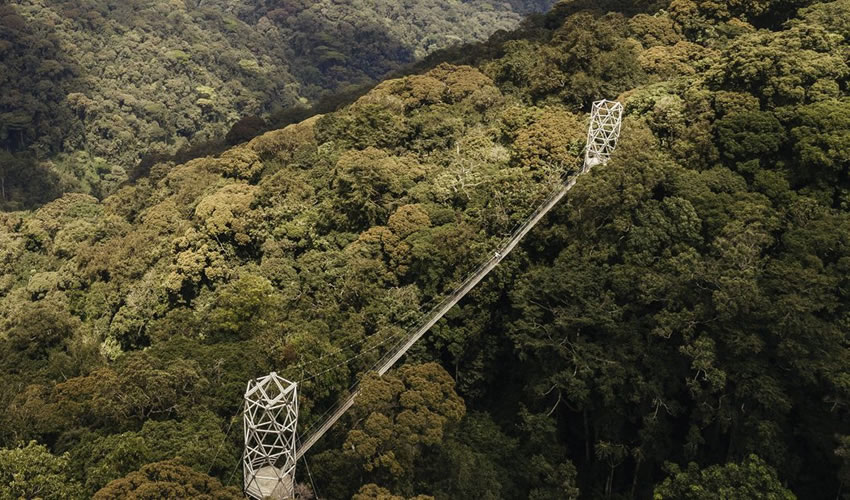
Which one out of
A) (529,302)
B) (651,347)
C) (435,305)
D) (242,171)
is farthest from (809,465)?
(242,171)

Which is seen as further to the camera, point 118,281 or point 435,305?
point 118,281

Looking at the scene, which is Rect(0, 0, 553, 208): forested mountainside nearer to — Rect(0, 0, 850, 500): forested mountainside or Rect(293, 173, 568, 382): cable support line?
Rect(0, 0, 850, 500): forested mountainside

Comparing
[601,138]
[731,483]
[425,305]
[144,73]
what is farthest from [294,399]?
[144,73]

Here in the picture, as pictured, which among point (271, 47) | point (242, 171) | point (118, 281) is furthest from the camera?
point (271, 47)

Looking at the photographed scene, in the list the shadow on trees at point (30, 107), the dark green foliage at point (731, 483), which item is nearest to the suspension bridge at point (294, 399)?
the dark green foliage at point (731, 483)

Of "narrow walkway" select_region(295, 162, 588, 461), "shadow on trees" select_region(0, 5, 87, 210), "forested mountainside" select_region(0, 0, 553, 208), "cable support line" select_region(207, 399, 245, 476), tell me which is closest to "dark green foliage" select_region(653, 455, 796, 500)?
"narrow walkway" select_region(295, 162, 588, 461)

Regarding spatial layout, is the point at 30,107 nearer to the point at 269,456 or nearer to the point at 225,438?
the point at 225,438

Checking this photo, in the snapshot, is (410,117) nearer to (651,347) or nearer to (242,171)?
(242,171)

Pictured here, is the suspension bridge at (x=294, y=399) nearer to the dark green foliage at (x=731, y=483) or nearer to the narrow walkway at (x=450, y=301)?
the narrow walkway at (x=450, y=301)
